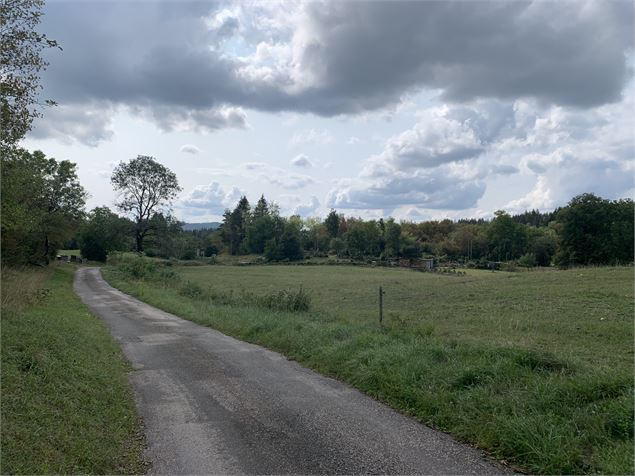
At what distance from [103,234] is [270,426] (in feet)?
252

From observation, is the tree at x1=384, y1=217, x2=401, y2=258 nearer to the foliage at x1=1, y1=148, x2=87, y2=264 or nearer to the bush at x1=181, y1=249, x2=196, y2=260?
the bush at x1=181, y1=249, x2=196, y2=260

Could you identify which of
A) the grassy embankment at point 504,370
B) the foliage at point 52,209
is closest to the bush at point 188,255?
the foliage at point 52,209

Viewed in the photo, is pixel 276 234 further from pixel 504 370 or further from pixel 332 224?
pixel 504 370

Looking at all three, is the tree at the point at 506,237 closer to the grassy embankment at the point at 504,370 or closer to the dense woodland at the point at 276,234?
the dense woodland at the point at 276,234

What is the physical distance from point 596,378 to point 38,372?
314 inches

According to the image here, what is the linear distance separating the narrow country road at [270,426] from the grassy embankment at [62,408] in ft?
1.18

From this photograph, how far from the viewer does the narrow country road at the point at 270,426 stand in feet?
16.9

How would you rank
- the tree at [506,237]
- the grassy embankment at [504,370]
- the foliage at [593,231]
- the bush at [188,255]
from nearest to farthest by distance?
the grassy embankment at [504,370] → the foliage at [593,231] → the bush at [188,255] → the tree at [506,237]

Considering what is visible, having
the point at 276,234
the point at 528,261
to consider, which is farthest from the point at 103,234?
the point at 528,261

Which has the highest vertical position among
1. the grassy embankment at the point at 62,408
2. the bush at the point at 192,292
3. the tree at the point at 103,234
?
the tree at the point at 103,234

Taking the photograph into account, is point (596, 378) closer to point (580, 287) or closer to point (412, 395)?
point (412, 395)

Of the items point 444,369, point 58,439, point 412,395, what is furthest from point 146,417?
point 444,369

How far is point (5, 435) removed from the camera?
16.3 ft

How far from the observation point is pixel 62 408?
20.4ft
